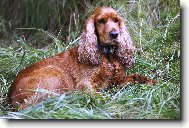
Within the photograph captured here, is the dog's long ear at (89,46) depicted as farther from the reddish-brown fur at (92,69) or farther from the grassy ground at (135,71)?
the grassy ground at (135,71)

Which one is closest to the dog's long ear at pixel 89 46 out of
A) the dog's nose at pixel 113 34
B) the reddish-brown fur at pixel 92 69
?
the reddish-brown fur at pixel 92 69

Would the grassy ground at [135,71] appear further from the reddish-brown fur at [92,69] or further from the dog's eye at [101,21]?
the dog's eye at [101,21]

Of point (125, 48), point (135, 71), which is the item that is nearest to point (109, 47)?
point (125, 48)

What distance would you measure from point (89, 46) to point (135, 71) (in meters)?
0.33

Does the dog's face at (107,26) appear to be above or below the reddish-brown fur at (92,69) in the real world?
above

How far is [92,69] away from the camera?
327 cm

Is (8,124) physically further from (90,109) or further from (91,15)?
(91,15)

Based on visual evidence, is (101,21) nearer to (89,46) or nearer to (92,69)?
(89,46)

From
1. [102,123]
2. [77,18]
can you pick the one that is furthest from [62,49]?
[102,123]

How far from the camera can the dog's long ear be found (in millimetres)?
3248

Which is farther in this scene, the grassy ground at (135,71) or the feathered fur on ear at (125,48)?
the feathered fur on ear at (125,48)

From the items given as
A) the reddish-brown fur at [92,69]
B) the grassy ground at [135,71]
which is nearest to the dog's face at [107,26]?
the reddish-brown fur at [92,69]

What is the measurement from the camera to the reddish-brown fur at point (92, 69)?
3215 millimetres

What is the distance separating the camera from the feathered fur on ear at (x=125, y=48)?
3256mm
